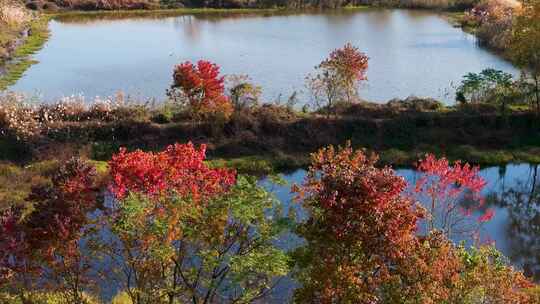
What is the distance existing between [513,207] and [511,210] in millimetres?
366

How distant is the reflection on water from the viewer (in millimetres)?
22000

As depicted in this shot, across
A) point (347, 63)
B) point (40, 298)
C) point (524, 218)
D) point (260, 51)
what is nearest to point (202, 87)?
point (347, 63)

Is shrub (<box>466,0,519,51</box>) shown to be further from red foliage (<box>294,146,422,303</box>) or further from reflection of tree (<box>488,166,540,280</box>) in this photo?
red foliage (<box>294,146,422,303</box>)

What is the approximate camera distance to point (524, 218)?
24.9 m

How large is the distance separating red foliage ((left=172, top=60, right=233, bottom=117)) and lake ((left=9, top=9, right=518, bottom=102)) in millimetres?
5580

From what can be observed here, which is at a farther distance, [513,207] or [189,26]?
[189,26]

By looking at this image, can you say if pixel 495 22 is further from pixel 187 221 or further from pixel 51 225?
pixel 51 225

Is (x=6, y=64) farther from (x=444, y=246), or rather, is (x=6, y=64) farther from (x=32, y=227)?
(x=444, y=246)

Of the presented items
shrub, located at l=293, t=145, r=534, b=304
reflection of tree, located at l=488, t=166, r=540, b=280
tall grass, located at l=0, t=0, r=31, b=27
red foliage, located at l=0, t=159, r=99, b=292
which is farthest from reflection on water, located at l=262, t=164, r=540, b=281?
tall grass, located at l=0, t=0, r=31, b=27

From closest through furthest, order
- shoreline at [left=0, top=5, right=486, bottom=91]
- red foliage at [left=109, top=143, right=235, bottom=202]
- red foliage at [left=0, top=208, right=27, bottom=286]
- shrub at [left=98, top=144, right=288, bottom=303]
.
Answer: shrub at [left=98, top=144, right=288, bottom=303]
red foliage at [left=0, top=208, right=27, bottom=286]
red foliage at [left=109, top=143, right=235, bottom=202]
shoreline at [left=0, top=5, right=486, bottom=91]

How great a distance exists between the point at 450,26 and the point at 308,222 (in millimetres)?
53133

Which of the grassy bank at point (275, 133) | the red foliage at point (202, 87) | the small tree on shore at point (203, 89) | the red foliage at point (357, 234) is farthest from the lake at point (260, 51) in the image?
the red foliage at point (357, 234)

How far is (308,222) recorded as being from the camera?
1252 cm

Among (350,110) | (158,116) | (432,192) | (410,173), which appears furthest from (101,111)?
(432,192)
